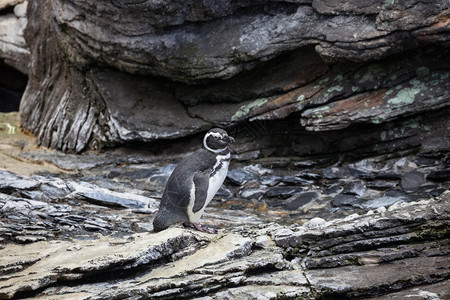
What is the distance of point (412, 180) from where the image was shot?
7.16 meters

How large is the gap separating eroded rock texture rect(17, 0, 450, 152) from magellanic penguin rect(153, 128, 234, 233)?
2.05m

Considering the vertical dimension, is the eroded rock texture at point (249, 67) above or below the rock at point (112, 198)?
above

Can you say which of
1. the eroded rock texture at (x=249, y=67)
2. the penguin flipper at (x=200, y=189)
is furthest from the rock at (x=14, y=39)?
the penguin flipper at (x=200, y=189)

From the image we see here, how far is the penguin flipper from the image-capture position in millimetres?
5816

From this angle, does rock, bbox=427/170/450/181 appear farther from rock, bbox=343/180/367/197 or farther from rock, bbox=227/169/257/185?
rock, bbox=227/169/257/185

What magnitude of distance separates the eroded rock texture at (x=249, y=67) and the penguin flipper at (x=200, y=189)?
7.30ft

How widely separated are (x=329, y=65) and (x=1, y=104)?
370 inches

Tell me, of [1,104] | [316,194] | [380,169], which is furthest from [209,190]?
[1,104]

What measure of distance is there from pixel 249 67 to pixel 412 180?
97.8 inches

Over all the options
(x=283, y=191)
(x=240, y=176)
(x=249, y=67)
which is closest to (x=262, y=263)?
(x=283, y=191)

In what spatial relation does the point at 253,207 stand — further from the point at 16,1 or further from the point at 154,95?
the point at 16,1

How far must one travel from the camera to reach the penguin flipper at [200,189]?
19.1ft

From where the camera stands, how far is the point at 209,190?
5965mm

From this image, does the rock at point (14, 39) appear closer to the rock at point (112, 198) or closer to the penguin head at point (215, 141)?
the rock at point (112, 198)
